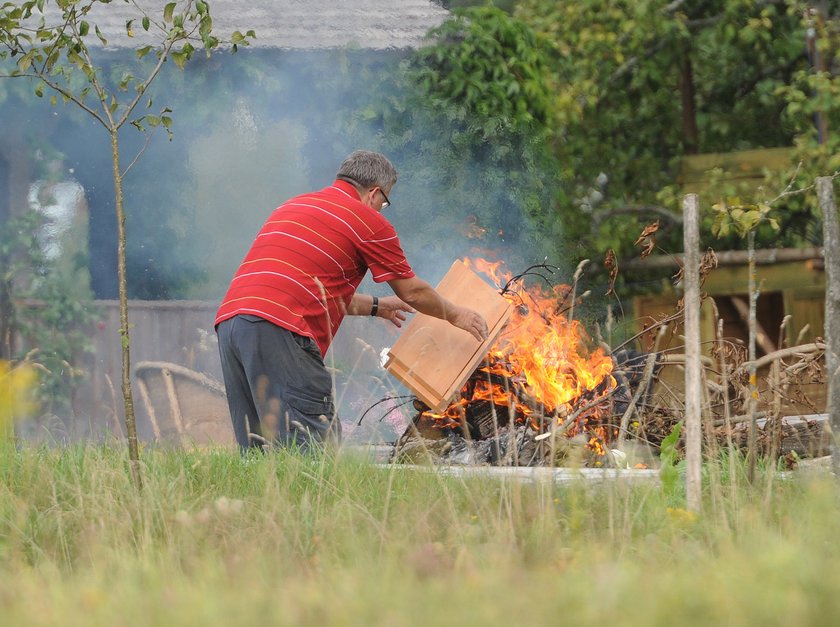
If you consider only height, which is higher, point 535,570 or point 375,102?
point 375,102

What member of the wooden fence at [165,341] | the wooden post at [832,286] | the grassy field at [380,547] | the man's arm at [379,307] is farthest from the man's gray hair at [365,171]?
the wooden fence at [165,341]

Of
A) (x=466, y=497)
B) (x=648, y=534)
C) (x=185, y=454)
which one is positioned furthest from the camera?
(x=185, y=454)

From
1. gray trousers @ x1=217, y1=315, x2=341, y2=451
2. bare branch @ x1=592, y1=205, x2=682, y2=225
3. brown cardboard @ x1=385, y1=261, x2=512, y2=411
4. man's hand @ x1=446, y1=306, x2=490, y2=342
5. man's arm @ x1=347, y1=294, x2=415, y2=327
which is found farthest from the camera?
bare branch @ x1=592, y1=205, x2=682, y2=225

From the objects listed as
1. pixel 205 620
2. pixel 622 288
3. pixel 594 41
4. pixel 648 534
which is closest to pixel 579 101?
pixel 594 41

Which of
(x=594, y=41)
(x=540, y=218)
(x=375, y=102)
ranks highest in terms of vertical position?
(x=594, y=41)

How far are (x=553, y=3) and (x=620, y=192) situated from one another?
205 centimetres

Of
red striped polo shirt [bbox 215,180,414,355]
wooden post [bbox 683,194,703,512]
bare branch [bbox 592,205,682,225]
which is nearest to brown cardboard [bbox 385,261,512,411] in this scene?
red striped polo shirt [bbox 215,180,414,355]

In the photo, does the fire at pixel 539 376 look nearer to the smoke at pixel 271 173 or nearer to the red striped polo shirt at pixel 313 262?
the red striped polo shirt at pixel 313 262

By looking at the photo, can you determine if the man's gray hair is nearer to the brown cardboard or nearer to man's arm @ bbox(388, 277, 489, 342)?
man's arm @ bbox(388, 277, 489, 342)

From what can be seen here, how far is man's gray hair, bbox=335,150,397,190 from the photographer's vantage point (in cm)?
585

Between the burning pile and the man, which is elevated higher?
the man

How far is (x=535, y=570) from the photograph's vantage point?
3227 mm

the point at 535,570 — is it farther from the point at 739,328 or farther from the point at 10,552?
the point at 739,328

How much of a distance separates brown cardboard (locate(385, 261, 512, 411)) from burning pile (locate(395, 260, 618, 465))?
0.17 m
